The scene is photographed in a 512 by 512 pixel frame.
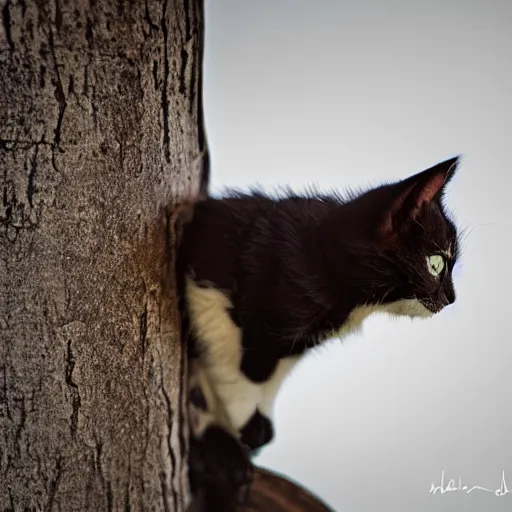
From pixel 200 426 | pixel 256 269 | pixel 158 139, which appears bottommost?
pixel 200 426

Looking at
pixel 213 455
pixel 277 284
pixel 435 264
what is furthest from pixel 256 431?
pixel 435 264

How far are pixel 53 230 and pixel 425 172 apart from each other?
406 millimetres

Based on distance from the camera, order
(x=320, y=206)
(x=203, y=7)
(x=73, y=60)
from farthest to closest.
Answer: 1. (x=320, y=206)
2. (x=203, y=7)
3. (x=73, y=60)

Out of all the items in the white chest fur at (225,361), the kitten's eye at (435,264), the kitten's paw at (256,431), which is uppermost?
the kitten's eye at (435,264)

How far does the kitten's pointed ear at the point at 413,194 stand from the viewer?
79 cm

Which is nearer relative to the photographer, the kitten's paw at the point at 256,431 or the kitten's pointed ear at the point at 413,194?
the kitten's pointed ear at the point at 413,194

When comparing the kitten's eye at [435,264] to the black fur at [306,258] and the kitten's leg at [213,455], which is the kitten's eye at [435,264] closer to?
the black fur at [306,258]

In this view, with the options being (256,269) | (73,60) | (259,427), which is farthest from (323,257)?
(73,60)

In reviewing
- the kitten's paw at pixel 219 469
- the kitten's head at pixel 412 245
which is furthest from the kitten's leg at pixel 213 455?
the kitten's head at pixel 412 245

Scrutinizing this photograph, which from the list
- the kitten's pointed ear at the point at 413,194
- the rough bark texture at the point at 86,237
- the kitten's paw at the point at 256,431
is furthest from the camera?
the kitten's paw at the point at 256,431

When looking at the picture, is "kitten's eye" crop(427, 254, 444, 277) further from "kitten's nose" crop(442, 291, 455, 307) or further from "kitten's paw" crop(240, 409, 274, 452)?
"kitten's paw" crop(240, 409, 274, 452)

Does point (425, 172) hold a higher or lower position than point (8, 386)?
higher

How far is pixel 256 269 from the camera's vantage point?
2.70ft

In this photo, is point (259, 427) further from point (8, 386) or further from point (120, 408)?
point (8, 386)
